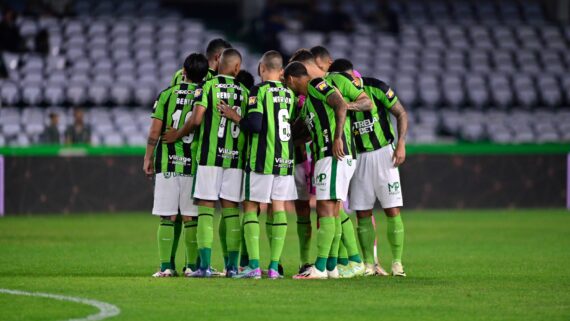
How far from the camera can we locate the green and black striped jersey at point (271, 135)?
10.8 meters

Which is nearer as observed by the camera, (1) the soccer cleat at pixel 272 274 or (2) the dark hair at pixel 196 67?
(1) the soccer cleat at pixel 272 274

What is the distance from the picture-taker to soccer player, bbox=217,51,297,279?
427 inches

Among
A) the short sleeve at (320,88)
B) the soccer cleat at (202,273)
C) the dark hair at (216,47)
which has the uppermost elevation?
the dark hair at (216,47)

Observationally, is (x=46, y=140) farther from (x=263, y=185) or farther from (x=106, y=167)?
(x=263, y=185)

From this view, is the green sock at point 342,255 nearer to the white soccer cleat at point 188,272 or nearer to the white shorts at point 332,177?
the white shorts at point 332,177

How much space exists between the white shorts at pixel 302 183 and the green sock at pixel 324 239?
1.96 feet

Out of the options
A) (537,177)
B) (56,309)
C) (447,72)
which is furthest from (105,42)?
(56,309)

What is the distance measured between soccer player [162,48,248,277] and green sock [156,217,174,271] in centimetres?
35

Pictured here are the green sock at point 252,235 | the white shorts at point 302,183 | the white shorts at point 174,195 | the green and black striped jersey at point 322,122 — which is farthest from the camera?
the white shorts at point 302,183

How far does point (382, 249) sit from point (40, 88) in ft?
37.7

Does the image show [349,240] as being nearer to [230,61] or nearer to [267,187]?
[267,187]

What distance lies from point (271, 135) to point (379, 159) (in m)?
1.22

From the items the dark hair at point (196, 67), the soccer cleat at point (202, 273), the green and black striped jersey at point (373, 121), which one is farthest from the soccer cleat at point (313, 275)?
the dark hair at point (196, 67)

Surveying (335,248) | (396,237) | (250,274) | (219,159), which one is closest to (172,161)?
(219,159)
